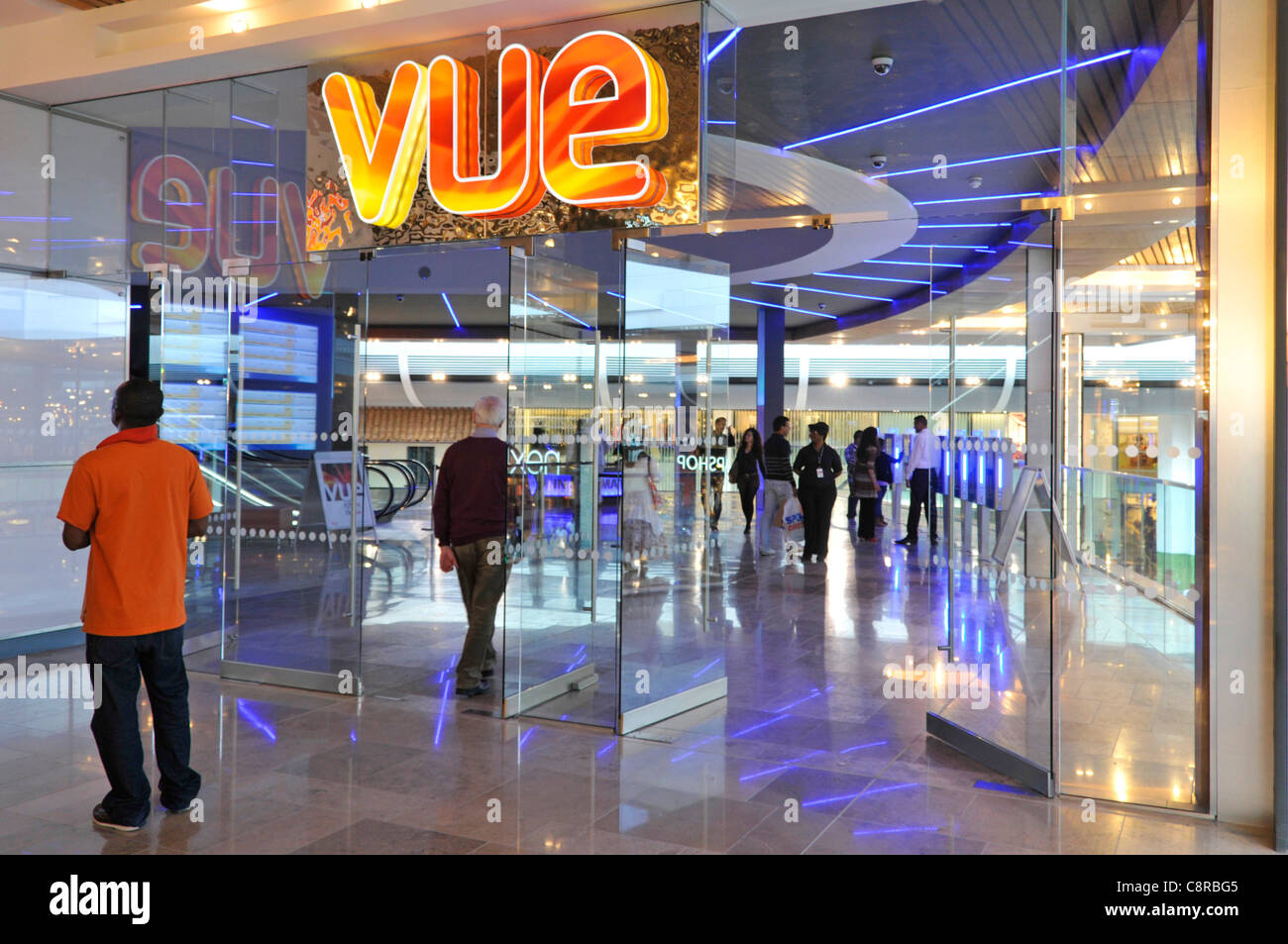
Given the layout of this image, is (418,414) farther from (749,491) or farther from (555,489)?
(555,489)

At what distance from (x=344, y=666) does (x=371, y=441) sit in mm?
21640

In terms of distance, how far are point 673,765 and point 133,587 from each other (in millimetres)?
2436

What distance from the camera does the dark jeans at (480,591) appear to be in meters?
5.69

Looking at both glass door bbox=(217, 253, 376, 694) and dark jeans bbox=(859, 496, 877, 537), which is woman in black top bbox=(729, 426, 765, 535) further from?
glass door bbox=(217, 253, 376, 694)

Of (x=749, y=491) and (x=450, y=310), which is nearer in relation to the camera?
(x=749, y=491)

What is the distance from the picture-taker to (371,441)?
26.7 m

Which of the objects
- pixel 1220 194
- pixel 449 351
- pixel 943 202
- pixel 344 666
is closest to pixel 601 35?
pixel 1220 194

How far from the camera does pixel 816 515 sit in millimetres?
11219

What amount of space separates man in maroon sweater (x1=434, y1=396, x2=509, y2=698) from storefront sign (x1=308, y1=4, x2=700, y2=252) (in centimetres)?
118

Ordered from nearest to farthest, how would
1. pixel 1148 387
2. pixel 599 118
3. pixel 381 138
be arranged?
pixel 599 118
pixel 1148 387
pixel 381 138

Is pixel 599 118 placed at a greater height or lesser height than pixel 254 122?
lesser

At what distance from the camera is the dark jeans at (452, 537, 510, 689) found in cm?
569

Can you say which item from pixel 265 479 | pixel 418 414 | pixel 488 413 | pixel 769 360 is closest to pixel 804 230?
pixel 488 413

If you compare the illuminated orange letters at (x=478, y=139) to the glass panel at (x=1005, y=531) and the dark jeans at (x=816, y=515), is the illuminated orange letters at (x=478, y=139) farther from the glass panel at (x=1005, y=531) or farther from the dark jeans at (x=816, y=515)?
the dark jeans at (x=816, y=515)
